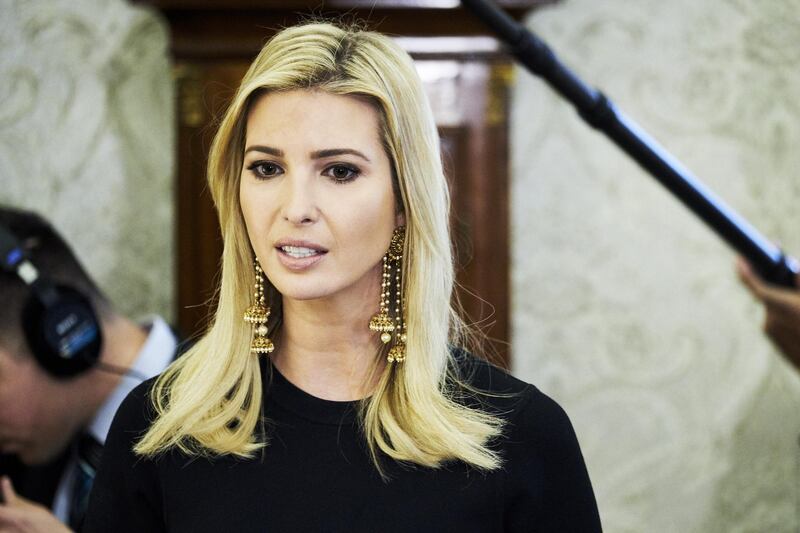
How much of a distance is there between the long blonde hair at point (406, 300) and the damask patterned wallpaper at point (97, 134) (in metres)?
0.88

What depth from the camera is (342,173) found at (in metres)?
0.91

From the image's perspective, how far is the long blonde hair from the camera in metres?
0.93

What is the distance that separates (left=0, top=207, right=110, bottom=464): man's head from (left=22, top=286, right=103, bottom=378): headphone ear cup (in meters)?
0.07

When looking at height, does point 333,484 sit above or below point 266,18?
below

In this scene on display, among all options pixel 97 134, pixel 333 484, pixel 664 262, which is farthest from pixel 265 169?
pixel 664 262

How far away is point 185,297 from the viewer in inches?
70.4

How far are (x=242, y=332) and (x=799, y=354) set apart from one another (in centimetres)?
84

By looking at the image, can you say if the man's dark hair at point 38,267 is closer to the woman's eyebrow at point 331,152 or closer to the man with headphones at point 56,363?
the man with headphones at point 56,363

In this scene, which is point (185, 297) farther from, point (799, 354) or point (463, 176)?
point (799, 354)

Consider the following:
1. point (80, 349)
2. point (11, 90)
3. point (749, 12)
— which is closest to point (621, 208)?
point (749, 12)

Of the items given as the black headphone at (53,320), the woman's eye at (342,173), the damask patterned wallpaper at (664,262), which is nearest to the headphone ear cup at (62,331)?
the black headphone at (53,320)

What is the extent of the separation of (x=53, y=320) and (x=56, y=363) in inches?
3.2

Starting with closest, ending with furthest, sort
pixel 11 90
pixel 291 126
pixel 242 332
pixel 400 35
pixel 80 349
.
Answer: pixel 291 126
pixel 242 332
pixel 80 349
pixel 400 35
pixel 11 90

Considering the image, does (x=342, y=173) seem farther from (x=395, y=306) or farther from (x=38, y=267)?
(x=38, y=267)
